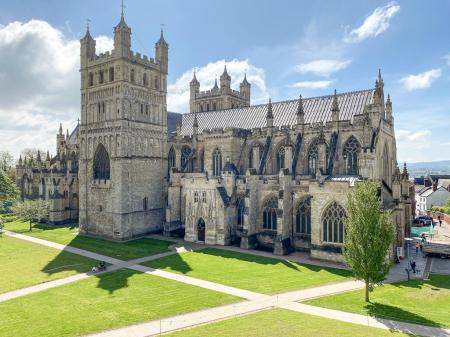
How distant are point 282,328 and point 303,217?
1964cm

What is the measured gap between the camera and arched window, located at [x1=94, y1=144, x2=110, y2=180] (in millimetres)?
47188

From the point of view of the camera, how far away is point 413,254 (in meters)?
36.1

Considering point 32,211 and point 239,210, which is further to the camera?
point 32,211

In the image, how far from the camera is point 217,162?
47.3 m

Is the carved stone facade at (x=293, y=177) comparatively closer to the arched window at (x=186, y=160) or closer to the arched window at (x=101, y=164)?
the arched window at (x=186, y=160)

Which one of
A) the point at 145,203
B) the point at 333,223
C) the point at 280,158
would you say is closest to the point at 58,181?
the point at 145,203

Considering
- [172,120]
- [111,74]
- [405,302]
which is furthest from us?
[172,120]

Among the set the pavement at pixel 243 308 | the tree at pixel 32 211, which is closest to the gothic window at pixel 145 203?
the pavement at pixel 243 308

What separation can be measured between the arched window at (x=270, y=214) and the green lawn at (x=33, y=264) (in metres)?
18.5

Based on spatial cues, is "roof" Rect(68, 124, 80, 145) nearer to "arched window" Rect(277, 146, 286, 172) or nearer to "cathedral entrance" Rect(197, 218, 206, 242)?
"cathedral entrance" Rect(197, 218, 206, 242)

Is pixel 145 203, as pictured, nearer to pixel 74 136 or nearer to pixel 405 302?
pixel 74 136

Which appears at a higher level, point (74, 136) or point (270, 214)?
point (74, 136)

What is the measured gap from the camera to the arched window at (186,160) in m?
51.0

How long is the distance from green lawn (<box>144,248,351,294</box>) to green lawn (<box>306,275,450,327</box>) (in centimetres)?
345
